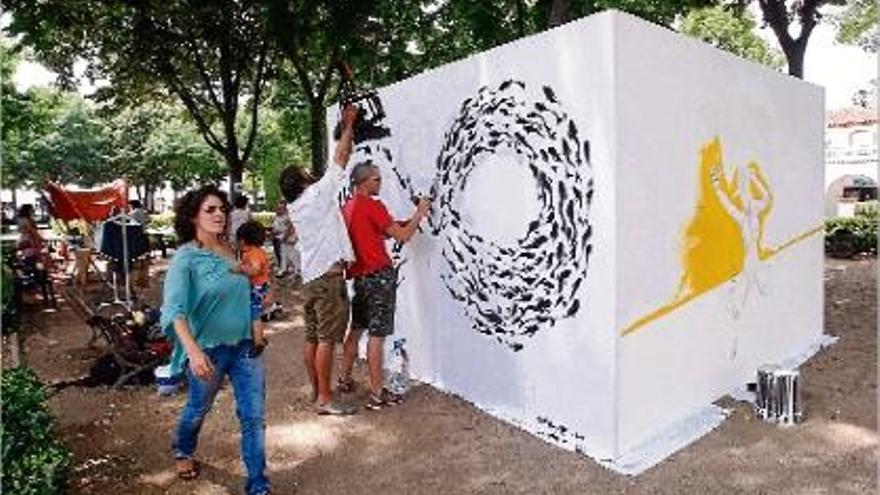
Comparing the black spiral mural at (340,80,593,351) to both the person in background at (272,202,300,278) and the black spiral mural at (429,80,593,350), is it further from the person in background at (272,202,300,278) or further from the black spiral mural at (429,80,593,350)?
the person in background at (272,202,300,278)

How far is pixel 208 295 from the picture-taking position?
188 inches

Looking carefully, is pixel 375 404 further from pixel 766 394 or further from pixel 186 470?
pixel 766 394

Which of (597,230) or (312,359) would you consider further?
(312,359)

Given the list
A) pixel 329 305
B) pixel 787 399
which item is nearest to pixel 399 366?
pixel 329 305

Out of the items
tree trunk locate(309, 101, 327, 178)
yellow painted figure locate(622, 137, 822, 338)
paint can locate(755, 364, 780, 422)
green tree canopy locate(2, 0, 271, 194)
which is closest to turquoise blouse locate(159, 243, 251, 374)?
Result: yellow painted figure locate(622, 137, 822, 338)

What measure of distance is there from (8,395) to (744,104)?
A: 6.00 metres

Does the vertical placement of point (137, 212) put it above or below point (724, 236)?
above

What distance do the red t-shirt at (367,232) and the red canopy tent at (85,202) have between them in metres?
9.08

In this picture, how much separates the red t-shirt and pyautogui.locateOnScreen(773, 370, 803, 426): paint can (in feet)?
10.4

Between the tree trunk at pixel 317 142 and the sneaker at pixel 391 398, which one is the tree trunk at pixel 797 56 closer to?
the tree trunk at pixel 317 142

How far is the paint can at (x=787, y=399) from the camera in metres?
6.16

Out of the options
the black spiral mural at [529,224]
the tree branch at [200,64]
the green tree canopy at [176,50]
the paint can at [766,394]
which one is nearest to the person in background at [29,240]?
the green tree canopy at [176,50]

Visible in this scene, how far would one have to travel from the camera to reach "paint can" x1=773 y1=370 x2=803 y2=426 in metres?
6.16

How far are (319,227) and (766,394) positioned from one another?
367 centimetres
